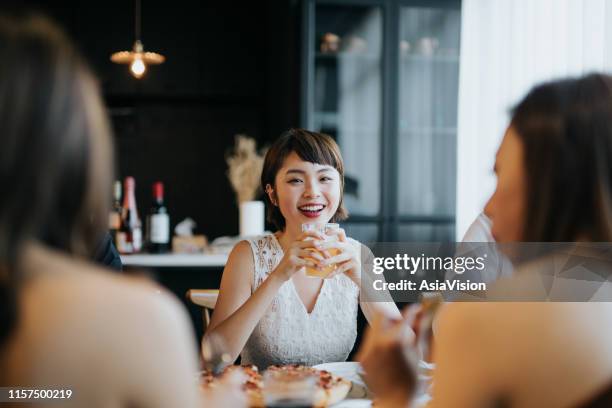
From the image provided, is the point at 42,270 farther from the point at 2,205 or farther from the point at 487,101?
the point at 487,101

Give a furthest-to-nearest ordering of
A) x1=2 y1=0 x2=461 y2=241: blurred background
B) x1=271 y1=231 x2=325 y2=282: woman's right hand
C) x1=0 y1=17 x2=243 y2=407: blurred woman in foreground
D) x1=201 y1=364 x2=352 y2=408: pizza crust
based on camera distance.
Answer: x1=2 y1=0 x2=461 y2=241: blurred background, x1=271 y1=231 x2=325 y2=282: woman's right hand, x1=201 y1=364 x2=352 y2=408: pizza crust, x1=0 y1=17 x2=243 y2=407: blurred woman in foreground

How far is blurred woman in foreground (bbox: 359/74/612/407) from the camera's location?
700mm

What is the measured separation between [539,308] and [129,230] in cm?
249

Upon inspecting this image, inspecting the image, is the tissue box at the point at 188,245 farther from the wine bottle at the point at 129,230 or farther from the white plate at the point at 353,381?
the white plate at the point at 353,381

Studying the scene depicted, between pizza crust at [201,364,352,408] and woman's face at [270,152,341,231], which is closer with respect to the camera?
pizza crust at [201,364,352,408]

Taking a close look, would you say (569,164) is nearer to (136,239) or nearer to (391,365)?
(391,365)

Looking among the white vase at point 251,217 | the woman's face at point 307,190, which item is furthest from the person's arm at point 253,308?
the white vase at point 251,217

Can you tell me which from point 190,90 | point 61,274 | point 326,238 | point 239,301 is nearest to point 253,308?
point 239,301

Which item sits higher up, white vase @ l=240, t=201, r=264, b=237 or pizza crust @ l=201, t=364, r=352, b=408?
white vase @ l=240, t=201, r=264, b=237

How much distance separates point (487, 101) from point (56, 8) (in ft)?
7.62

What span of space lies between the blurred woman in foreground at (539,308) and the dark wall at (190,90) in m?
2.56

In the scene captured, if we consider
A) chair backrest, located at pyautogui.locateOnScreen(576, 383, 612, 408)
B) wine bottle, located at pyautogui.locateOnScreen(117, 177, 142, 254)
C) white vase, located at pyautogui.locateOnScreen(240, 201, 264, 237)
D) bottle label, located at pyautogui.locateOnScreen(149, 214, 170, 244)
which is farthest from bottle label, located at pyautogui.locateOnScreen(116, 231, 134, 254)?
chair backrest, located at pyautogui.locateOnScreen(576, 383, 612, 408)

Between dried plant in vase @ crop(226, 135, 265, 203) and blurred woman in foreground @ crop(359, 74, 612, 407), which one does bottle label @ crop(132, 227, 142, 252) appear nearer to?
dried plant in vase @ crop(226, 135, 265, 203)

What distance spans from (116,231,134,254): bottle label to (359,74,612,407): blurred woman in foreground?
7.46 ft
